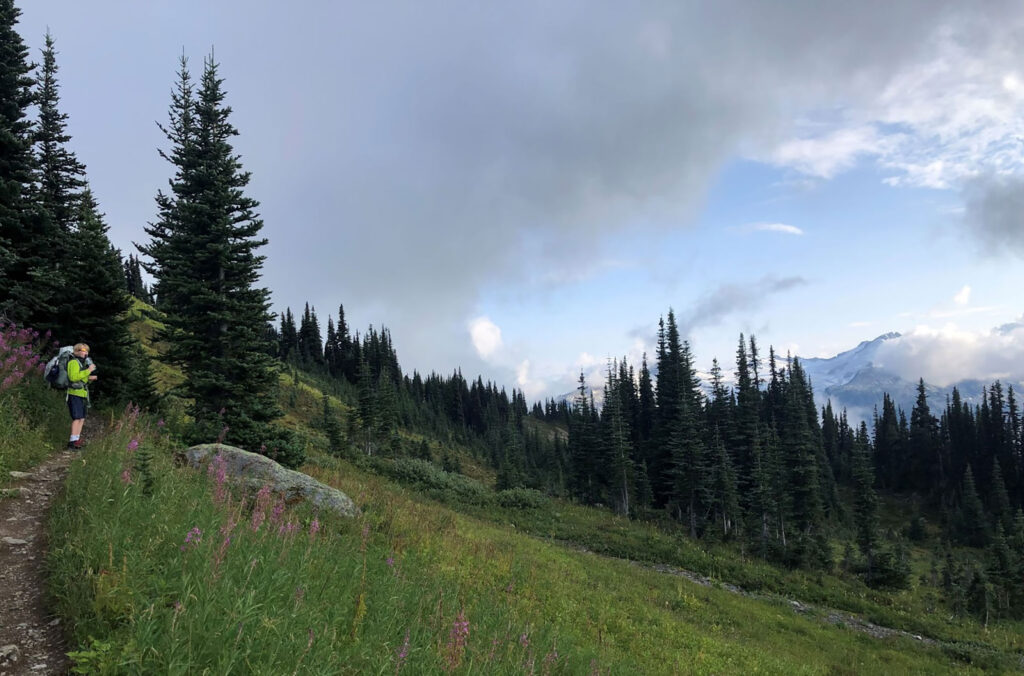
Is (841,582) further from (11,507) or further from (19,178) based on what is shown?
(19,178)

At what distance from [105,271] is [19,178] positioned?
6.22 metres

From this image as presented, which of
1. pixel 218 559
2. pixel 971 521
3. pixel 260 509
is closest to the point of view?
pixel 218 559

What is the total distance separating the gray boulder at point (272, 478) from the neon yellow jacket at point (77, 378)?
7.77ft

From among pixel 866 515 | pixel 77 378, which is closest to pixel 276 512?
pixel 77 378

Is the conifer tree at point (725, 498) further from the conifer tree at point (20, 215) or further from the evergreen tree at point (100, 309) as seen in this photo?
the conifer tree at point (20, 215)

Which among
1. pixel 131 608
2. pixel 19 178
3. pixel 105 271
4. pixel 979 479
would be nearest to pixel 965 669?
pixel 131 608

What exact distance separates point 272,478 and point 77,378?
14.1 ft

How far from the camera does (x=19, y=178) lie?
1673 cm

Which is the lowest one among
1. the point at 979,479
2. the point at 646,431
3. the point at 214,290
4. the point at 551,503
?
the point at 979,479

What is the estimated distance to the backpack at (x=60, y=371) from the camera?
959cm

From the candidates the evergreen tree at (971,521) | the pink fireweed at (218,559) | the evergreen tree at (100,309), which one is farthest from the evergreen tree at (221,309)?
the evergreen tree at (971,521)

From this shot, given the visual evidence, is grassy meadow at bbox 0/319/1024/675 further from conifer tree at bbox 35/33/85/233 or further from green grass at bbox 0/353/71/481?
conifer tree at bbox 35/33/85/233

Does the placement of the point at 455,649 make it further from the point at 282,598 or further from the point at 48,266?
the point at 48,266

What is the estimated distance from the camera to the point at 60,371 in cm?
968
